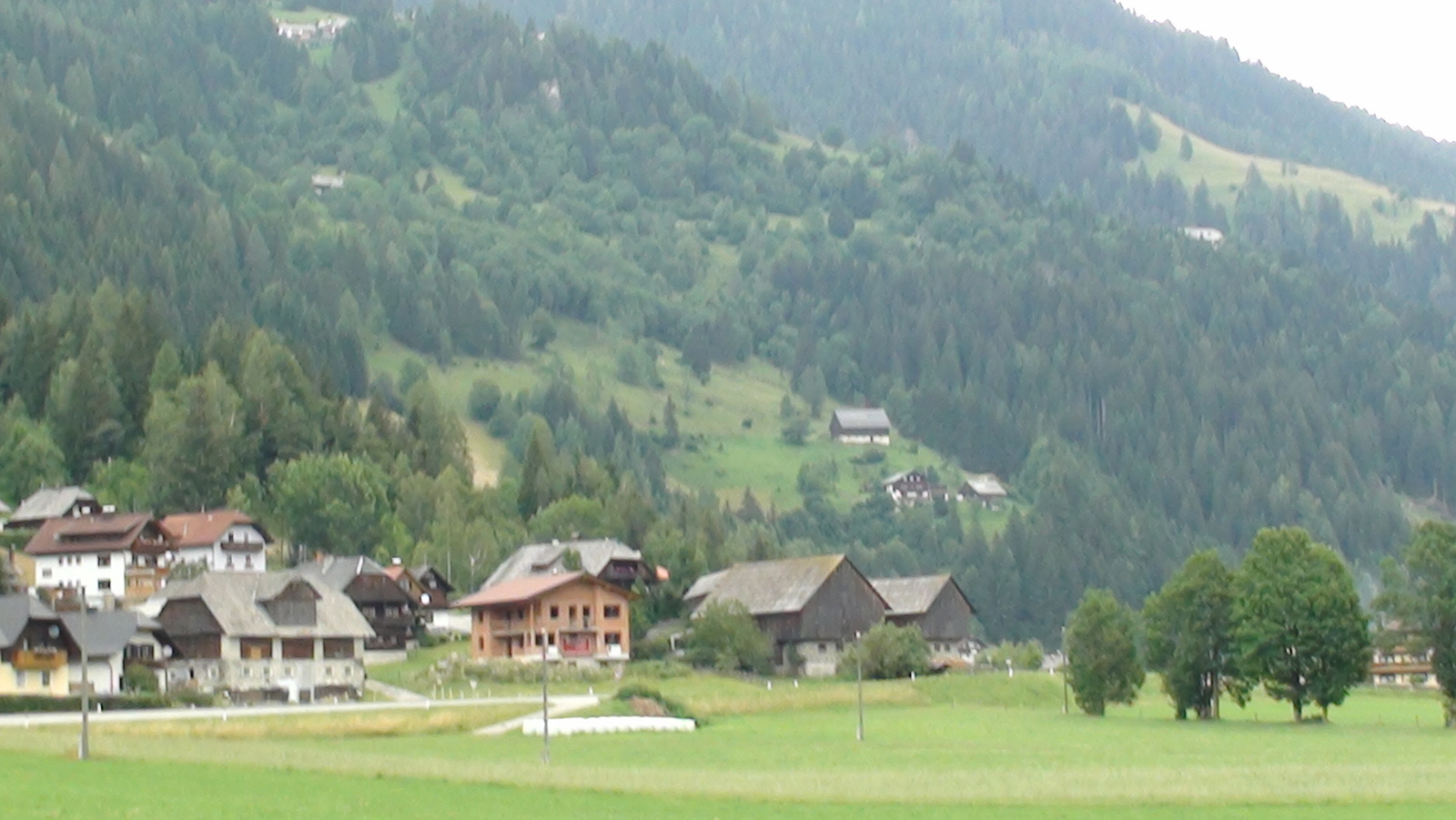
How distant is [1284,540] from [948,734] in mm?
20249

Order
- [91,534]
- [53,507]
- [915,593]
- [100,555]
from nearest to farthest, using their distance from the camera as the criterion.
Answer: [100,555] → [91,534] → [53,507] → [915,593]

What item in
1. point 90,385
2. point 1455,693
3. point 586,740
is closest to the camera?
point 586,740

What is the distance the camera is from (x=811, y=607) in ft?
421

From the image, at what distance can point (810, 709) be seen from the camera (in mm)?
101188

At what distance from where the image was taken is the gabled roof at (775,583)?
423 feet

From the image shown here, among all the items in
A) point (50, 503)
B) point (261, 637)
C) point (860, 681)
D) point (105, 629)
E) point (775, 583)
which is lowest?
point (860, 681)

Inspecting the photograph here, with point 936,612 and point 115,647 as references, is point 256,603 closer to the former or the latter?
point 115,647

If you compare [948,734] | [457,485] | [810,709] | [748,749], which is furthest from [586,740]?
[457,485]

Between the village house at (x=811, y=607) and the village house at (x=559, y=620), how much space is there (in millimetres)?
5542

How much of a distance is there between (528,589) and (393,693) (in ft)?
52.9

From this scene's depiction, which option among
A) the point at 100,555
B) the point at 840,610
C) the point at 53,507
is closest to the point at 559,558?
the point at 840,610

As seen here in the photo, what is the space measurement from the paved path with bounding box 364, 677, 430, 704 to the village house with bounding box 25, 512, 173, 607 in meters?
21.9

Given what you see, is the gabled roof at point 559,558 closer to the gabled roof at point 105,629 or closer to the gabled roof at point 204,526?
the gabled roof at point 204,526

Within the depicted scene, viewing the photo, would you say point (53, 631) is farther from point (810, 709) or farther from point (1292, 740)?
point (1292, 740)
